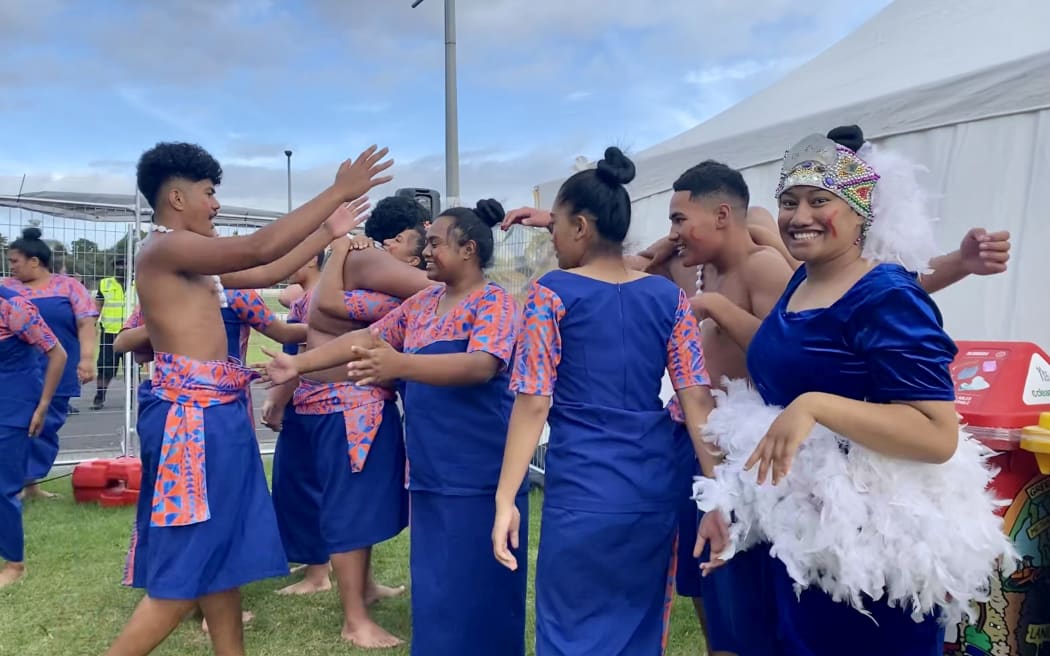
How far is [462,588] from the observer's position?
107 inches

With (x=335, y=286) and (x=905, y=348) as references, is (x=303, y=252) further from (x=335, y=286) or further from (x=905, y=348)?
(x=905, y=348)

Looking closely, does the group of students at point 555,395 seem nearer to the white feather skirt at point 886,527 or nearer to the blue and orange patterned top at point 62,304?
the white feather skirt at point 886,527

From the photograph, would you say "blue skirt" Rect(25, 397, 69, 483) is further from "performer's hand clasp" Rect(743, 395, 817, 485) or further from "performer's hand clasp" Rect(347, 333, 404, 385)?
"performer's hand clasp" Rect(743, 395, 817, 485)

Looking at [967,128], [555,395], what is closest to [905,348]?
[555,395]

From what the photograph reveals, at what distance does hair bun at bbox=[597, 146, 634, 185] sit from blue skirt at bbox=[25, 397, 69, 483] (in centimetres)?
522

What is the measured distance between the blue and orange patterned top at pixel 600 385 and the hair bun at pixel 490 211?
2.88 ft

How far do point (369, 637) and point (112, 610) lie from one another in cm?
149

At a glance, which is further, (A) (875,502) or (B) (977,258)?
(B) (977,258)

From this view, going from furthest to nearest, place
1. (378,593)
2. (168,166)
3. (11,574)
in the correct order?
(11,574), (378,593), (168,166)

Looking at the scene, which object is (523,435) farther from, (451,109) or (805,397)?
(451,109)

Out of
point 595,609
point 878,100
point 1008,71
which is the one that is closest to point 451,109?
point 878,100

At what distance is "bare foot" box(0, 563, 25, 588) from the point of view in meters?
4.46

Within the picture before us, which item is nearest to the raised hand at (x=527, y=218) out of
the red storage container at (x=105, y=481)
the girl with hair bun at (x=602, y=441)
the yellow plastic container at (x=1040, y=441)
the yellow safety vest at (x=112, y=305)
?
the girl with hair bun at (x=602, y=441)

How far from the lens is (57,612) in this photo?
4.09 meters
